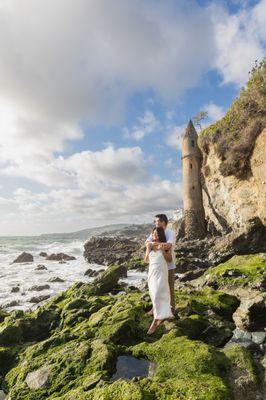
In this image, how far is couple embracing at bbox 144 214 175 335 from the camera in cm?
Result: 675

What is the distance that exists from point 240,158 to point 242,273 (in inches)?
554

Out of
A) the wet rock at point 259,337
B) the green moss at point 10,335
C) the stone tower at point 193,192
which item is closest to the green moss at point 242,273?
the wet rock at point 259,337

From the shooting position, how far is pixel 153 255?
7074mm

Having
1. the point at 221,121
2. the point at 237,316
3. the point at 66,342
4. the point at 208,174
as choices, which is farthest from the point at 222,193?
the point at 66,342

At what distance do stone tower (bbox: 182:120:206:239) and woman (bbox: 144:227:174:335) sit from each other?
105 ft

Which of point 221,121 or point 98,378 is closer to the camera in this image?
point 98,378

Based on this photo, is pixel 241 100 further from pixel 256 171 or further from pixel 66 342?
pixel 66 342

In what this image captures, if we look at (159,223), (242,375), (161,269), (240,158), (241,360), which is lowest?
(242,375)

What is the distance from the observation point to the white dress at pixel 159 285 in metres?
6.74

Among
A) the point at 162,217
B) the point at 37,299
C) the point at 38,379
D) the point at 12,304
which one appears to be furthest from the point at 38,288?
the point at 38,379

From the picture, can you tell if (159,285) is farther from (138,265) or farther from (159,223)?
(138,265)

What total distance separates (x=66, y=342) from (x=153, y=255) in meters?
2.56

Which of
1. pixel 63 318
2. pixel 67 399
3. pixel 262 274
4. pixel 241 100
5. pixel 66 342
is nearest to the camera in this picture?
pixel 67 399

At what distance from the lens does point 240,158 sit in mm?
25875
